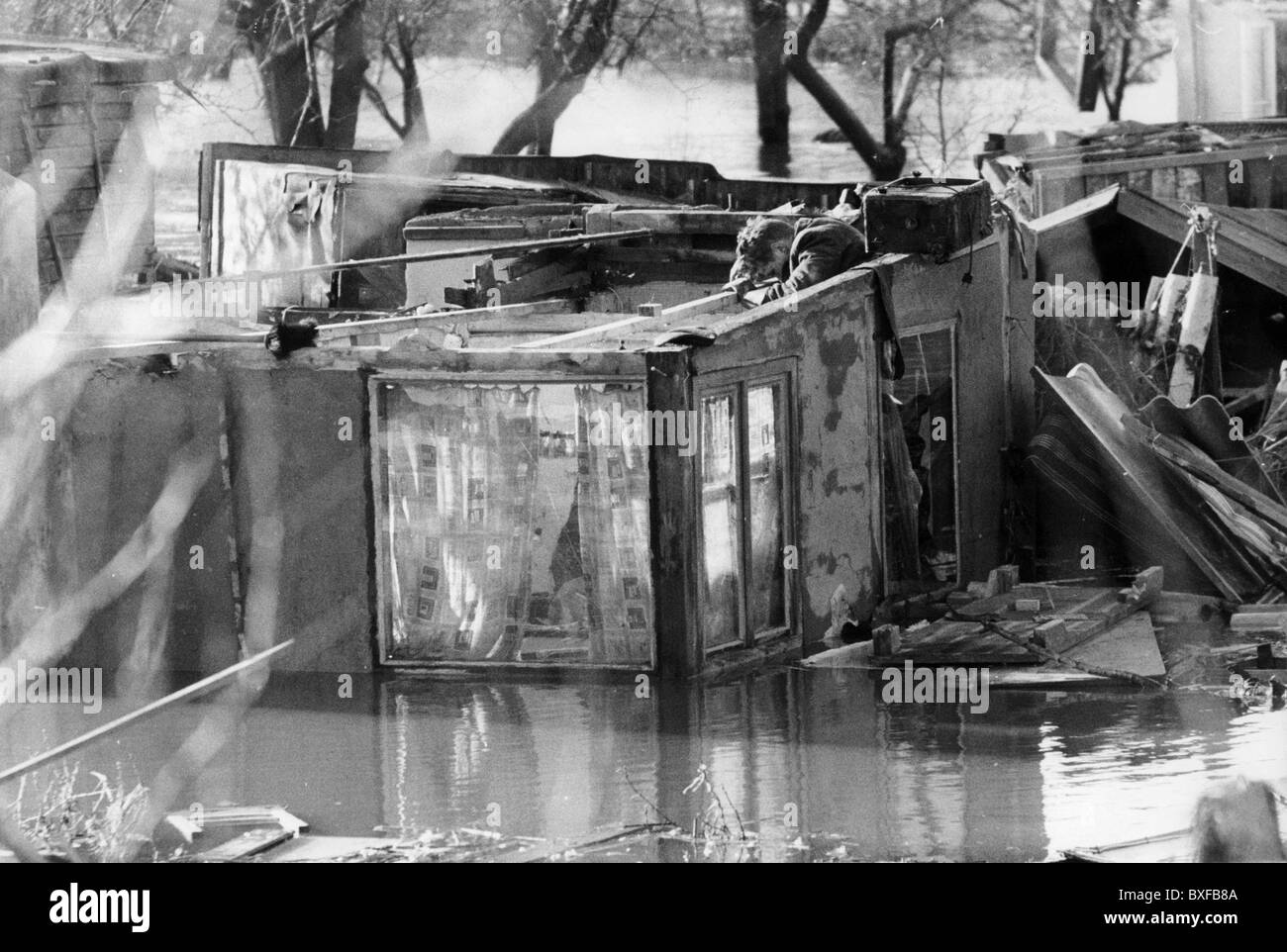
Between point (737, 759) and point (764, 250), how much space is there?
4.85 m

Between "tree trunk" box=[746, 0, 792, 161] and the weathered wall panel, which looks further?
"tree trunk" box=[746, 0, 792, 161]

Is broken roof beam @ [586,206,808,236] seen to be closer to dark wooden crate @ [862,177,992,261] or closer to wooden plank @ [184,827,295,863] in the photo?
dark wooden crate @ [862,177,992,261]

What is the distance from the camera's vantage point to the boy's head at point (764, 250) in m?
13.8

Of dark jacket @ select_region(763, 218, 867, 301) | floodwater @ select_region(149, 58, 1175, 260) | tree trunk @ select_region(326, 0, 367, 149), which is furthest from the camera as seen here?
floodwater @ select_region(149, 58, 1175, 260)

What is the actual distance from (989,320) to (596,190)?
651 centimetres

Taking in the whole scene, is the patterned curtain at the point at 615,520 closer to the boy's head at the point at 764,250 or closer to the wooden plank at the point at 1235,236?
the boy's head at the point at 764,250

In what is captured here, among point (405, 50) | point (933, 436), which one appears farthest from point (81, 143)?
point (933, 436)

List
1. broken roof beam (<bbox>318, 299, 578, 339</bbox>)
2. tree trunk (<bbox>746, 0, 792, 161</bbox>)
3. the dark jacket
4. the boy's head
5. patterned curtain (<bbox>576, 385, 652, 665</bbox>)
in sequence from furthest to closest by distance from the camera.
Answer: tree trunk (<bbox>746, 0, 792, 161</bbox>) → the boy's head → the dark jacket → broken roof beam (<bbox>318, 299, 578, 339</bbox>) → patterned curtain (<bbox>576, 385, 652, 665</bbox>)

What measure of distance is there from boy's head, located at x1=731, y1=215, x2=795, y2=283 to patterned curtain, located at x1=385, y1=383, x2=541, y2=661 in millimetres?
2955

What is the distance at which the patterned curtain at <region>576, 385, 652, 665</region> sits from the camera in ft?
37.1

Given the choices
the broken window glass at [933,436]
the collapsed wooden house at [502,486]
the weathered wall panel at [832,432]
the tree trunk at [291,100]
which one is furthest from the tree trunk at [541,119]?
the weathered wall panel at [832,432]

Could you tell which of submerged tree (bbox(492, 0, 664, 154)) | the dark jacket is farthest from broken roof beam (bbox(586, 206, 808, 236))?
submerged tree (bbox(492, 0, 664, 154))

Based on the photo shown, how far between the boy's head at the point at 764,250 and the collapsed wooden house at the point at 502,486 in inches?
41.9

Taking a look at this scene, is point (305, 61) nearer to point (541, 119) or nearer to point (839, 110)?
point (541, 119)
